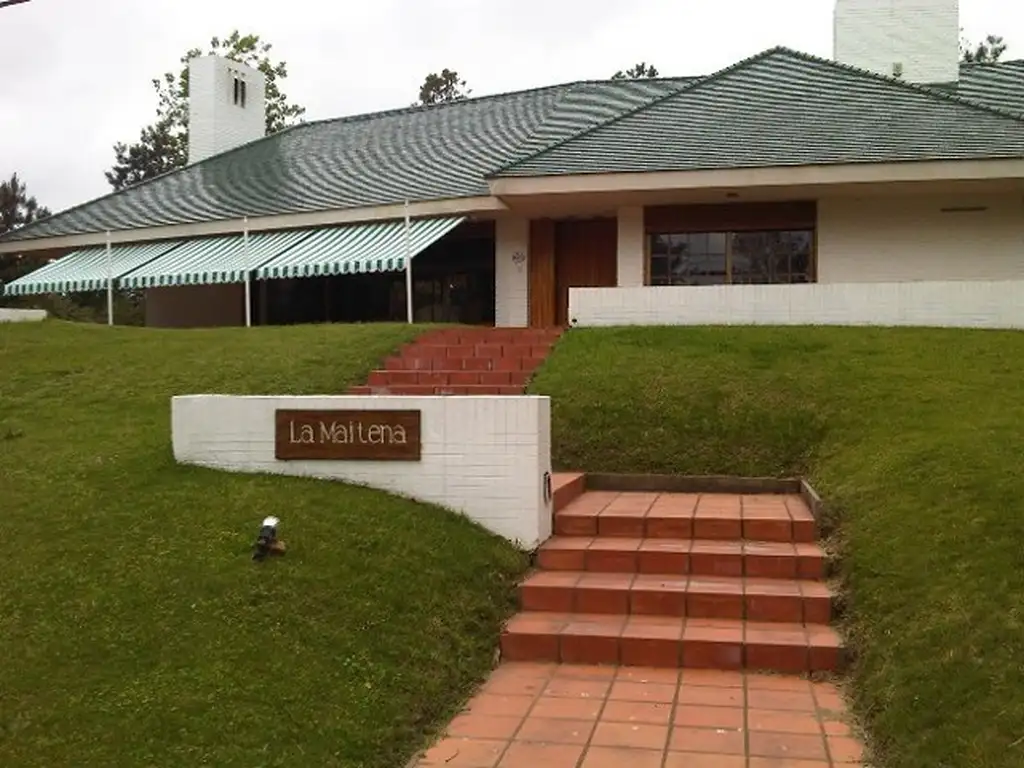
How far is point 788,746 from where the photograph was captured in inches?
185

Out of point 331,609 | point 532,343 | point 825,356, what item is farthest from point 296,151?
point 331,609

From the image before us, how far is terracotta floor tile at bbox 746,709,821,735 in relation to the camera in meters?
4.89

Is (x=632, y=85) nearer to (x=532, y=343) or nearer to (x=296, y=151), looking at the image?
(x=296, y=151)

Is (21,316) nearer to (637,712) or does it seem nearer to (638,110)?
(638,110)

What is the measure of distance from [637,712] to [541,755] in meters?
0.71

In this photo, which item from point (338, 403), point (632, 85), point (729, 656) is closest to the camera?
point (729, 656)

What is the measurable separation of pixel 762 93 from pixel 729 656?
51.0ft

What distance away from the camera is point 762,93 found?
1920 cm

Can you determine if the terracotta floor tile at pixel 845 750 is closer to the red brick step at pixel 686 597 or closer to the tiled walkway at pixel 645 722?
the tiled walkway at pixel 645 722

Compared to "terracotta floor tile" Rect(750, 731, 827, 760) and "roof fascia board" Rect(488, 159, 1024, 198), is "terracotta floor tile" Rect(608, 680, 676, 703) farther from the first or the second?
"roof fascia board" Rect(488, 159, 1024, 198)

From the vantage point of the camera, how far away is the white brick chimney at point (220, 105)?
87.6 feet

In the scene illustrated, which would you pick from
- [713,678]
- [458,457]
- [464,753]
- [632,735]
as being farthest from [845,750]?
[458,457]

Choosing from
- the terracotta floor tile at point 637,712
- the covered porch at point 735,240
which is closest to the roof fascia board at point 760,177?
the covered porch at point 735,240

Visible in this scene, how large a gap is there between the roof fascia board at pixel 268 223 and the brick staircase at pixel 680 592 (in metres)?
11.3
